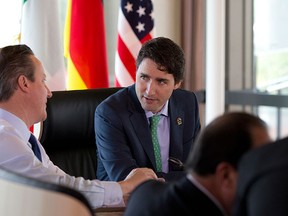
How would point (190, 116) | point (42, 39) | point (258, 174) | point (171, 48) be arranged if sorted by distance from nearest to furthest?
point (258, 174) → point (171, 48) → point (190, 116) → point (42, 39)

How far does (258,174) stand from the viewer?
0.97m

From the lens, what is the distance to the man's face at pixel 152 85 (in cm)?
262

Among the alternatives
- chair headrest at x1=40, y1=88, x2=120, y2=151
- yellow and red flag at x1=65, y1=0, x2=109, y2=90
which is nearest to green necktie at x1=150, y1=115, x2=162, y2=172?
chair headrest at x1=40, y1=88, x2=120, y2=151

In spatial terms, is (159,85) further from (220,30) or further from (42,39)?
(220,30)

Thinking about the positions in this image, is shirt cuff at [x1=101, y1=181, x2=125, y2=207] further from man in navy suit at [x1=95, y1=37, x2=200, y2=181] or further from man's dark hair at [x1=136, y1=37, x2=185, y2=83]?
man's dark hair at [x1=136, y1=37, x2=185, y2=83]

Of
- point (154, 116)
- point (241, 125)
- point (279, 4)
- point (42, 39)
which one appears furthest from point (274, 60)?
point (241, 125)

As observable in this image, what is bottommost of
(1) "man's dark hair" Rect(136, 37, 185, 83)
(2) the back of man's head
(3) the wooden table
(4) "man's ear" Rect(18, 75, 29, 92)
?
(3) the wooden table

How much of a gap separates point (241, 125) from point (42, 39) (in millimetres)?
3005

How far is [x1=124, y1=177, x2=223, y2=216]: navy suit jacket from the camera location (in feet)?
3.64

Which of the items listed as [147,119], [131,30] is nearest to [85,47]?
[131,30]

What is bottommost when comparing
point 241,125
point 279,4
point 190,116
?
point 190,116

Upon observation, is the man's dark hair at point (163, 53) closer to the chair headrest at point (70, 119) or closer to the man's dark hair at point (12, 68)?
the chair headrest at point (70, 119)

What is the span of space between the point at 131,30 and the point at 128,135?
1786 millimetres

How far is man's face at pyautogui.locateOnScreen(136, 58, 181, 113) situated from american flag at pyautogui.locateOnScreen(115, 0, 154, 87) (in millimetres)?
1554
